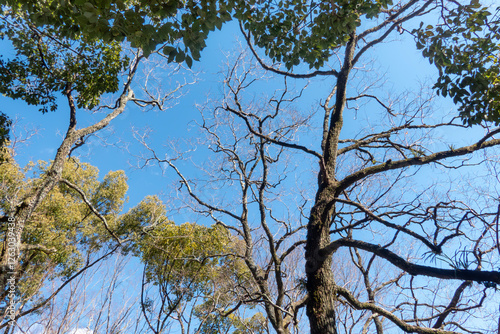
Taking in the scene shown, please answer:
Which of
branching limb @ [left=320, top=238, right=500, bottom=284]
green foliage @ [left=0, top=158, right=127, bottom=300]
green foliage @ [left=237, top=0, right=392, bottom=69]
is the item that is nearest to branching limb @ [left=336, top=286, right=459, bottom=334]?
branching limb @ [left=320, top=238, right=500, bottom=284]

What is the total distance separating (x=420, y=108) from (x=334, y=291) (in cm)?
293

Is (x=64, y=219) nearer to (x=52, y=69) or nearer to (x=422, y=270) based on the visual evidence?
(x=52, y=69)

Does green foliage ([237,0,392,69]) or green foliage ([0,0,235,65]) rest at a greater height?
green foliage ([237,0,392,69])

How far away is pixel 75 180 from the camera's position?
11078mm

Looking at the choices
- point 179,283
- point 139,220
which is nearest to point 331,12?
point 179,283

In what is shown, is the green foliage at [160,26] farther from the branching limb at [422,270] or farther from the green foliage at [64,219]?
the green foliage at [64,219]

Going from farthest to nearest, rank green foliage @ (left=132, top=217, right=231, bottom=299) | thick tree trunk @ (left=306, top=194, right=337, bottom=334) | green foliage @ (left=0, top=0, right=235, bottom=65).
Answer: green foliage @ (left=132, top=217, right=231, bottom=299)
thick tree trunk @ (left=306, top=194, right=337, bottom=334)
green foliage @ (left=0, top=0, right=235, bottom=65)

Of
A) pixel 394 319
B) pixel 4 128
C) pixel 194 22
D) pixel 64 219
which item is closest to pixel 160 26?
pixel 194 22

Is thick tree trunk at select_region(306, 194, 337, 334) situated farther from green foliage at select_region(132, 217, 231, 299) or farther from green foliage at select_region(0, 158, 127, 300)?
green foliage at select_region(0, 158, 127, 300)

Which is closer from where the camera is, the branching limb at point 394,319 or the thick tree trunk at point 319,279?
the branching limb at point 394,319

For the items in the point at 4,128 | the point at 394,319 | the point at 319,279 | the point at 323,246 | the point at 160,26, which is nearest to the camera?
the point at 160,26

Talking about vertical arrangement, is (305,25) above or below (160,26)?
above

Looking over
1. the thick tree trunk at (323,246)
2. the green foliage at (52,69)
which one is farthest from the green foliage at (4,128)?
the thick tree trunk at (323,246)

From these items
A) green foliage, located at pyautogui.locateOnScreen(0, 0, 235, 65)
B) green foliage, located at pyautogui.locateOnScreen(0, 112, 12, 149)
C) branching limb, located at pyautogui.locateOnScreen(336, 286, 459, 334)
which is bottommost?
branching limb, located at pyautogui.locateOnScreen(336, 286, 459, 334)
